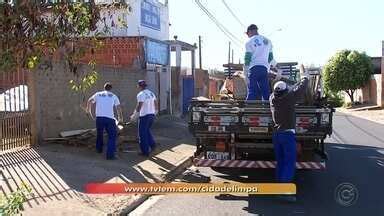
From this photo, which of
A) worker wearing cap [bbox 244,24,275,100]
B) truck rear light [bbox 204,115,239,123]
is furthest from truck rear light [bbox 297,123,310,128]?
worker wearing cap [bbox 244,24,275,100]

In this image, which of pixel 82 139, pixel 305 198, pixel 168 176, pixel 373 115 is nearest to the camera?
pixel 305 198

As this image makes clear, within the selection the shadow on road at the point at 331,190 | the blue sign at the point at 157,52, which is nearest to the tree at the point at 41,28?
the shadow on road at the point at 331,190

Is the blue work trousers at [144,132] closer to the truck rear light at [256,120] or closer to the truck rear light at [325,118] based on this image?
the truck rear light at [256,120]

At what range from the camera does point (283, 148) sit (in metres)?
8.66

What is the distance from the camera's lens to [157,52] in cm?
2372

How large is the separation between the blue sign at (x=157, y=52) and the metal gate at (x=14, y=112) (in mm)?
10231

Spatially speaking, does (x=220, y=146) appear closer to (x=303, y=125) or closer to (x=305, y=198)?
(x=303, y=125)

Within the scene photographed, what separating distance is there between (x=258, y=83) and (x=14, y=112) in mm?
5086

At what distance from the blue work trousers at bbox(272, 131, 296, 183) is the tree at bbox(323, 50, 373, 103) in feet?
132

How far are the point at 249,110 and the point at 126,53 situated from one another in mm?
13312

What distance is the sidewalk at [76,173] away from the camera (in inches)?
302

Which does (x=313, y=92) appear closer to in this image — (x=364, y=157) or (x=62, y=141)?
(x=364, y=157)

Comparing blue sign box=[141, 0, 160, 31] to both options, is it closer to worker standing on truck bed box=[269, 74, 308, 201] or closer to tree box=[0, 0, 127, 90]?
worker standing on truck bed box=[269, 74, 308, 201]

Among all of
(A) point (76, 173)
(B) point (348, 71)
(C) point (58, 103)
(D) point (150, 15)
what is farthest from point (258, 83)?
(B) point (348, 71)
